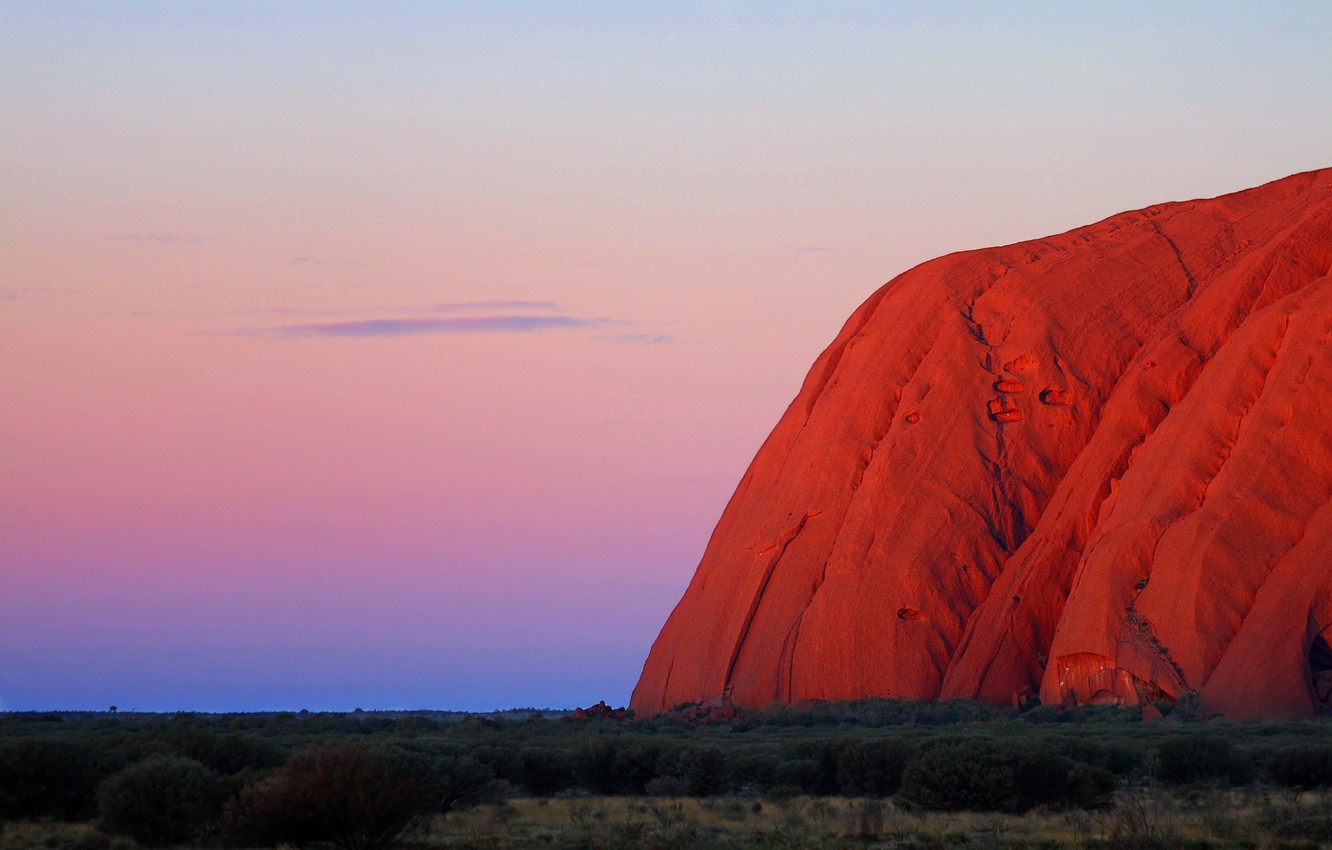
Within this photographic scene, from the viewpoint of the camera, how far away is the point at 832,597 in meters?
54.6

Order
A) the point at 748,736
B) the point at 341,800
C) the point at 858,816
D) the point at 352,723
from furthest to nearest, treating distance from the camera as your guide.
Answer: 1. the point at 352,723
2. the point at 748,736
3. the point at 858,816
4. the point at 341,800

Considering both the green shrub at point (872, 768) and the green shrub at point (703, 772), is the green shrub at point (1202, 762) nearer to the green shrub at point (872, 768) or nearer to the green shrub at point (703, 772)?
the green shrub at point (872, 768)

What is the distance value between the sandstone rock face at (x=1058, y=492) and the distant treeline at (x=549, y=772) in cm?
503

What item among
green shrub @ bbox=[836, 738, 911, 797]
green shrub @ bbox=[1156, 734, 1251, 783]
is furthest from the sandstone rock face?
green shrub @ bbox=[836, 738, 911, 797]

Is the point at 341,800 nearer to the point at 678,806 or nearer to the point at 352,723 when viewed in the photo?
the point at 678,806

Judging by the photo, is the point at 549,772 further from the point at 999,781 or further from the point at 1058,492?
the point at 1058,492

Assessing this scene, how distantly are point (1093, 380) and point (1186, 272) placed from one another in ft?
26.4

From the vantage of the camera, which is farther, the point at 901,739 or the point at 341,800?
the point at 901,739

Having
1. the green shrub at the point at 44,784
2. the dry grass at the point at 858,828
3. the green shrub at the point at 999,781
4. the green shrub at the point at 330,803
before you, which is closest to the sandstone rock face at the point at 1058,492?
the green shrub at the point at 999,781

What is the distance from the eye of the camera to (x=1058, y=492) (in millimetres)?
56688

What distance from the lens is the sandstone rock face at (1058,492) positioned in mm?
47312

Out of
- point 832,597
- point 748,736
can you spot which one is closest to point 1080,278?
point 832,597

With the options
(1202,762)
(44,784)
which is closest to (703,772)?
(1202,762)

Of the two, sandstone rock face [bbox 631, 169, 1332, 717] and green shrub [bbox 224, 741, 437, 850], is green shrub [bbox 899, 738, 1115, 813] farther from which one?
sandstone rock face [bbox 631, 169, 1332, 717]
